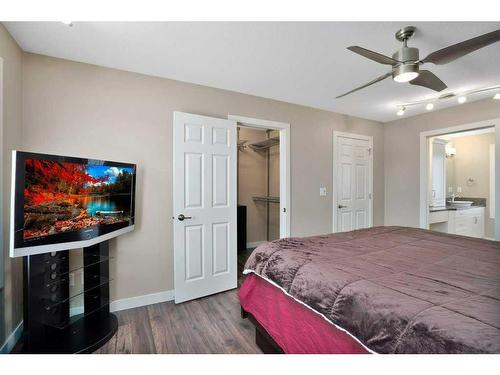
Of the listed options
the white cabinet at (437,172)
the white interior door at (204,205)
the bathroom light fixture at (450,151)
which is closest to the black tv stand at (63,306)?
the white interior door at (204,205)

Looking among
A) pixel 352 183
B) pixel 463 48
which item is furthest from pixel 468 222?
pixel 463 48

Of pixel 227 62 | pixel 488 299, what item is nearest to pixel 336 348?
pixel 488 299

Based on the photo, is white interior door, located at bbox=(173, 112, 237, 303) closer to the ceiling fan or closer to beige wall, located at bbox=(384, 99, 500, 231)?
the ceiling fan

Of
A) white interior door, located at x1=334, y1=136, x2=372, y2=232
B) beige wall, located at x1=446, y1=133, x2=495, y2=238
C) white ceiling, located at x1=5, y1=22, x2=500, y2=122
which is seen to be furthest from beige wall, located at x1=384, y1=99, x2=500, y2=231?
beige wall, located at x1=446, y1=133, x2=495, y2=238

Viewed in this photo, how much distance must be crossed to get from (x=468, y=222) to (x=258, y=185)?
4140 mm

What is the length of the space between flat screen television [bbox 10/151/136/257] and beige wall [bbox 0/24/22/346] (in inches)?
12.1

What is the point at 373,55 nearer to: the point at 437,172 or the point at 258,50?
the point at 258,50

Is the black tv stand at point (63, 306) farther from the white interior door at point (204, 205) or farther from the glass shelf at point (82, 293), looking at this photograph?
the white interior door at point (204, 205)

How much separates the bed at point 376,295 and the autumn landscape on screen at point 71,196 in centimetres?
133

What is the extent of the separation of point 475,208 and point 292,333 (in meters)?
5.39

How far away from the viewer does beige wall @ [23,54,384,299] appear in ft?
6.81

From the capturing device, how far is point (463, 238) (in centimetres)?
209

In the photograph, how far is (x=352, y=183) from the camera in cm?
399

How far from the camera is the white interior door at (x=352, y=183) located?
383cm
